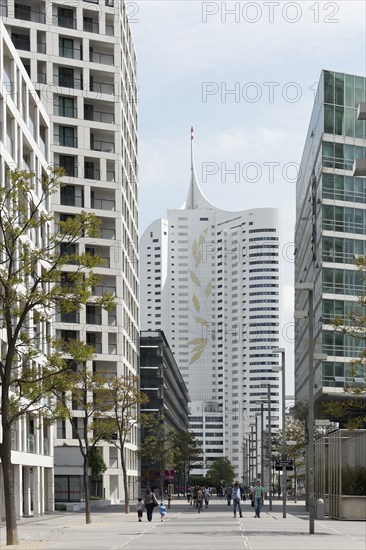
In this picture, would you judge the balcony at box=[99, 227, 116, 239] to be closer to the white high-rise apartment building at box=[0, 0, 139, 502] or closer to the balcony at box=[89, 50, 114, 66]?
the white high-rise apartment building at box=[0, 0, 139, 502]

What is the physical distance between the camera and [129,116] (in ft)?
385

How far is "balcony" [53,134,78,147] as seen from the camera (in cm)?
10219

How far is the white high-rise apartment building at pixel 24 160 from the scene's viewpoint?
57406mm

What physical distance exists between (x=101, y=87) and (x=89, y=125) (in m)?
4.20

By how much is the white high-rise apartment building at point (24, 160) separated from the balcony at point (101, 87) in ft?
102

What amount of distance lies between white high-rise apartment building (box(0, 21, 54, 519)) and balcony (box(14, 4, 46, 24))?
96.9 feet

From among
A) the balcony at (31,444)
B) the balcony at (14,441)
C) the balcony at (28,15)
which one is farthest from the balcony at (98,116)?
the balcony at (14,441)

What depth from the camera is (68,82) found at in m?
103

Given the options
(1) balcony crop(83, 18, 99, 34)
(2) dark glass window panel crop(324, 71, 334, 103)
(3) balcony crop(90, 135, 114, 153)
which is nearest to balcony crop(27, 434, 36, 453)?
(2) dark glass window panel crop(324, 71, 334, 103)

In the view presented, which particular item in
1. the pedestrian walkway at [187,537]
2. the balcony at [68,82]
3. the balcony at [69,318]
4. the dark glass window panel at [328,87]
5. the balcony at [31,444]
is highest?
the balcony at [68,82]

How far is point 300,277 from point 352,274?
105 ft

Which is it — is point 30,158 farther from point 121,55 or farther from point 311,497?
point 121,55

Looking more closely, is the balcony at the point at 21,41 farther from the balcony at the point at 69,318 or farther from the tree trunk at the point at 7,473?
the tree trunk at the point at 7,473

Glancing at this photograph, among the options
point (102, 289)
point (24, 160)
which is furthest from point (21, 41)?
point (24, 160)
